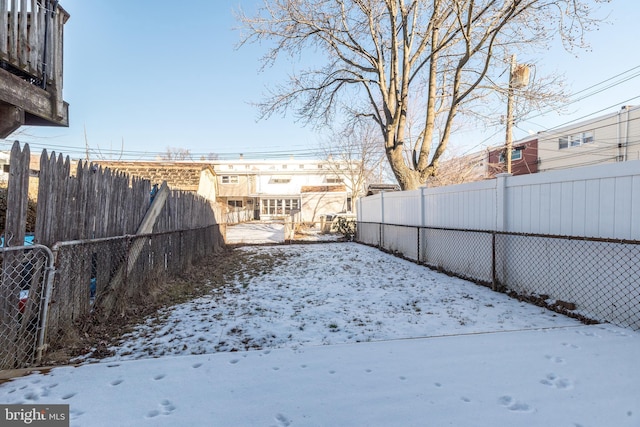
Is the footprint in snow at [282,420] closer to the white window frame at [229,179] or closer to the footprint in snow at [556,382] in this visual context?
the footprint in snow at [556,382]

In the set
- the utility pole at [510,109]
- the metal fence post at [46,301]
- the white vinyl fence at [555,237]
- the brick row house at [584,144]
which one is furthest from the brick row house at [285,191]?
the metal fence post at [46,301]

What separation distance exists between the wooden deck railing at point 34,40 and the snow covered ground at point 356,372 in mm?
3060

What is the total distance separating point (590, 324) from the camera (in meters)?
3.79

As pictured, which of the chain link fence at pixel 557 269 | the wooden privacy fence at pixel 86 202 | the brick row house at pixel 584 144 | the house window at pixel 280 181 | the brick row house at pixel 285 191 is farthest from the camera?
the house window at pixel 280 181

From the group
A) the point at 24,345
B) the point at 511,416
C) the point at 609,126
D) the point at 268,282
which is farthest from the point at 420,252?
the point at 609,126

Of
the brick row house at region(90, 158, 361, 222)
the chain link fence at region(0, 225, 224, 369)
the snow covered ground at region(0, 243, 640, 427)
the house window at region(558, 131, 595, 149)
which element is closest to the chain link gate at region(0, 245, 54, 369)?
the chain link fence at region(0, 225, 224, 369)

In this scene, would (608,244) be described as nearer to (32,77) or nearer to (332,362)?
(332,362)

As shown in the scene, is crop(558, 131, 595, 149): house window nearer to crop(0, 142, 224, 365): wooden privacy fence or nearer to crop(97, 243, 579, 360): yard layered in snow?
crop(97, 243, 579, 360): yard layered in snow

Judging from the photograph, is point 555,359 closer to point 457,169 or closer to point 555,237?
point 555,237

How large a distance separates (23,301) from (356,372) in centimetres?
296

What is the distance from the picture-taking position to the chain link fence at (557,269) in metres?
3.69

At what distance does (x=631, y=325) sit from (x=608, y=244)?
0.92 metres

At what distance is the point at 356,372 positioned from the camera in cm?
263

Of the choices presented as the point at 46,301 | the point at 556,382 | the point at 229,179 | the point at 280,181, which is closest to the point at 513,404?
the point at 556,382
